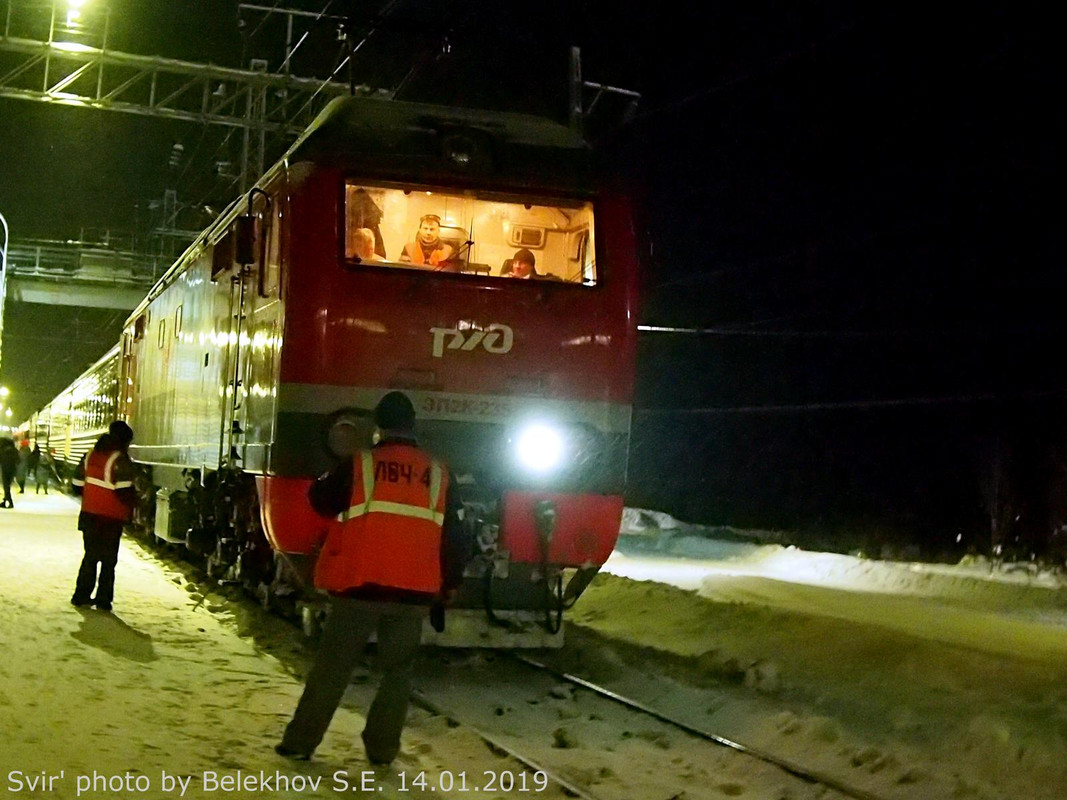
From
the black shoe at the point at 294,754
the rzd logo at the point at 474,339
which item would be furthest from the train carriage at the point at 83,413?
the black shoe at the point at 294,754

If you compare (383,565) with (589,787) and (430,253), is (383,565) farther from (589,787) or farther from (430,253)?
(430,253)

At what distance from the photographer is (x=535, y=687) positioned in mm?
8742

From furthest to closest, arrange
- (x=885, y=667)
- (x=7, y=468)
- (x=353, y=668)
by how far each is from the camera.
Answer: (x=7, y=468)
(x=885, y=667)
(x=353, y=668)

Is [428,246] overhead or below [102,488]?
overhead

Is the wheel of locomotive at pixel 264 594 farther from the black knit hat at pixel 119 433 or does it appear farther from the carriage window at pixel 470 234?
Answer: the carriage window at pixel 470 234

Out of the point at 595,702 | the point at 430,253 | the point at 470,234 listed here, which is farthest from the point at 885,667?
the point at 430,253

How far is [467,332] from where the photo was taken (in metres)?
8.53

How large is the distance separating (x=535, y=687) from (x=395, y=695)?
9.28 ft

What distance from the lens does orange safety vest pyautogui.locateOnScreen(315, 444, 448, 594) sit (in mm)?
5801

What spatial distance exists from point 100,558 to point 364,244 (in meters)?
4.12

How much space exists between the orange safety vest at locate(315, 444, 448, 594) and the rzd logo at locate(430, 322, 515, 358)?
259cm

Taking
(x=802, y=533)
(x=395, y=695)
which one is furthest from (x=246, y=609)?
(x=802, y=533)

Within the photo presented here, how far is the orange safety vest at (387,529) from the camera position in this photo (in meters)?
5.80

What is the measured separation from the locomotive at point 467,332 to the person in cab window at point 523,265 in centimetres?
2
